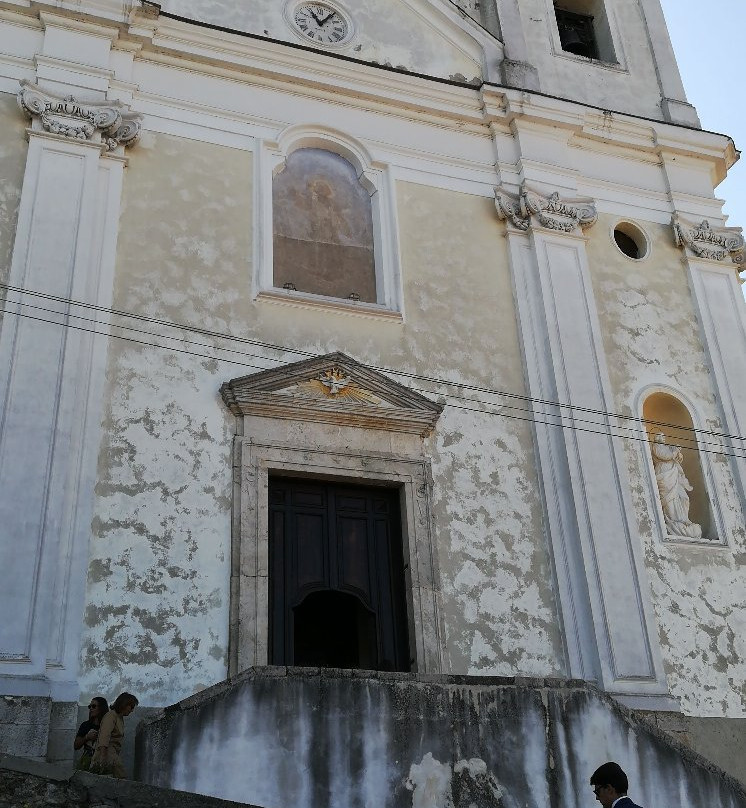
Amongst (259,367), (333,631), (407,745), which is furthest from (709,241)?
(407,745)

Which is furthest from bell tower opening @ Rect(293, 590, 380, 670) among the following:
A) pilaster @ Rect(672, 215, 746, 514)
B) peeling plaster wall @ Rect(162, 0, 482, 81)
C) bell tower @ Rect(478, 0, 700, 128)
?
bell tower @ Rect(478, 0, 700, 128)

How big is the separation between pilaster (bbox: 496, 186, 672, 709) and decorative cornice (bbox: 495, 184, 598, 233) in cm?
1

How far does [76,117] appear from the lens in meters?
12.1

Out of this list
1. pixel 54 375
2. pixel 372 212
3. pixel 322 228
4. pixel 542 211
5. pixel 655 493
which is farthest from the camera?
pixel 542 211

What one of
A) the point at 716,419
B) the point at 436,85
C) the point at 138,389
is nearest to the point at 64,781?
the point at 138,389

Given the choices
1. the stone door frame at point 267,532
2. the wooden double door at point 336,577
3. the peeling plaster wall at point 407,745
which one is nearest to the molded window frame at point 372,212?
the stone door frame at point 267,532

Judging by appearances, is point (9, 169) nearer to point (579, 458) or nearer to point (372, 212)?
point (372, 212)

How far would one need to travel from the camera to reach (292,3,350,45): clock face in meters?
14.3

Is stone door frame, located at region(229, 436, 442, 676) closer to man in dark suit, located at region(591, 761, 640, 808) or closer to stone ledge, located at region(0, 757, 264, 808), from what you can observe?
stone ledge, located at region(0, 757, 264, 808)

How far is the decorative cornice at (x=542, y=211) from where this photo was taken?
45.7 feet

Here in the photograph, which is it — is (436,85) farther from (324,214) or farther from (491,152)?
(324,214)

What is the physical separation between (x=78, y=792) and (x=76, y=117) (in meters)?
8.24

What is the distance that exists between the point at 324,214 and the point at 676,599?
601 cm

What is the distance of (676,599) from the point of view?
1212 centimetres
